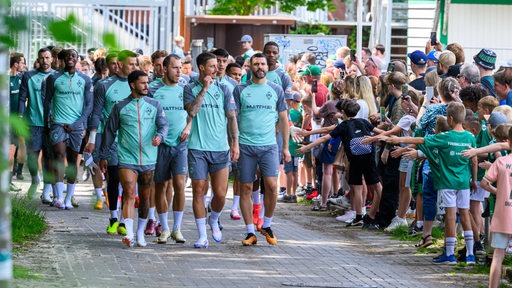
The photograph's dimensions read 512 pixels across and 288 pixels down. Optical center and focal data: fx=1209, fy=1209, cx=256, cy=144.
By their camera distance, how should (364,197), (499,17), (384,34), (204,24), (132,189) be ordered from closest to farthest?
(132,189) → (364,197) → (499,17) → (384,34) → (204,24)

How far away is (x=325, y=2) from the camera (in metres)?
46.8

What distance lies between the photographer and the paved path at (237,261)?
10.6m

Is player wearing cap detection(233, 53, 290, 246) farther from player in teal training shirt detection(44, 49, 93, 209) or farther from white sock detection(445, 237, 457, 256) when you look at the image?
player in teal training shirt detection(44, 49, 93, 209)

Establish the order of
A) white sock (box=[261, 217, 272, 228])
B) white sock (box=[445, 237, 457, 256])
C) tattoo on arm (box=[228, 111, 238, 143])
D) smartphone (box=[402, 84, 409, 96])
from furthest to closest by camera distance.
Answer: smartphone (box=[402, 84, 409, 96])
white sock (box=[261, 217, 272, 228])
tattoo on arm (box=[228, 111, 238, 143])
white sock (box=[445, 237, 457, 256])

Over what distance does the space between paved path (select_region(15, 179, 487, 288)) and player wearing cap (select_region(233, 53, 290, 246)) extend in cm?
70

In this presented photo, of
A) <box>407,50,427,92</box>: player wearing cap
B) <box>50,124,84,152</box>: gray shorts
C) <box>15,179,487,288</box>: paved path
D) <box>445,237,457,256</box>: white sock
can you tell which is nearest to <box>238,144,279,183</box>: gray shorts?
<box>15,179,487,288</box>: paved path

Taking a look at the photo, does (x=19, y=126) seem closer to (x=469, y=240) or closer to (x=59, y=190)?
(x=469, y=240)

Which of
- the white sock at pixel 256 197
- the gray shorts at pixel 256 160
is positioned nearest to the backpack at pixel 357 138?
the white sock at pixel 256 197

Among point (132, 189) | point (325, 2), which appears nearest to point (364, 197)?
Answer: point (132, 189)

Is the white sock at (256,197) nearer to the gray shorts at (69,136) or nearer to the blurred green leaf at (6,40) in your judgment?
the gray shorts at (69,136)

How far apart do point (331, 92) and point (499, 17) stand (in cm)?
1333

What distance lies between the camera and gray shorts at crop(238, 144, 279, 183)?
12.9 metres

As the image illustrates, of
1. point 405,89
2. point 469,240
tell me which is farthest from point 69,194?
point 469,240

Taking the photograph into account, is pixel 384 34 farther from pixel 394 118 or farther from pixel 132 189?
pixel 132 189
